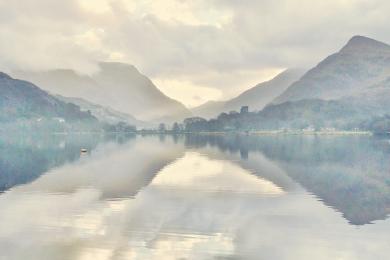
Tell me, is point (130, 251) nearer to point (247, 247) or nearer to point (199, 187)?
point (247, 247)

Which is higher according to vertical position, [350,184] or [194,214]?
[350,184]

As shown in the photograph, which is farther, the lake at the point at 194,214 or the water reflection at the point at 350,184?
the water reflection at the point at 350,184

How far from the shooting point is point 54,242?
2025 inches

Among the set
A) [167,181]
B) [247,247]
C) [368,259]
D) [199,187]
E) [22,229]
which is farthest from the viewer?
[167,181]

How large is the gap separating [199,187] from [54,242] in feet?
146

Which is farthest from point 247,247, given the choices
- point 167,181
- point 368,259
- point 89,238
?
point 167,181

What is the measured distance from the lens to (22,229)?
56719mm

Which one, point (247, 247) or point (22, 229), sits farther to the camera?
point (22, 229)

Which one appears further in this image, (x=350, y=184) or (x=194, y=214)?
(x=350, y=184)

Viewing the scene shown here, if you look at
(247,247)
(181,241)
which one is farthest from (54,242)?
(247,247)

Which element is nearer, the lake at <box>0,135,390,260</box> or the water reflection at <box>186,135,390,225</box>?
the lake at <box>0,135,390,260</box>

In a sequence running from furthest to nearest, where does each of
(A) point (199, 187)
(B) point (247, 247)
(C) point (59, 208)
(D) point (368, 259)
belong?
1. (A) point (199, 187)
2. (C) point (59, 208)
3. (B) point (247, 247)
4. (D) point (368, 259)

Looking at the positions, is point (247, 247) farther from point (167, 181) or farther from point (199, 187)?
point (167, 181)

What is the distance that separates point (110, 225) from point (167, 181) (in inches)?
1748
